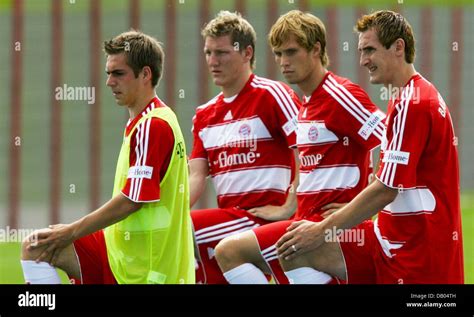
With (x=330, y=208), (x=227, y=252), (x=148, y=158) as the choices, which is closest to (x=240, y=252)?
(x=227, y=252)

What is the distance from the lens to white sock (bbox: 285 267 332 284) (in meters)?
4.81

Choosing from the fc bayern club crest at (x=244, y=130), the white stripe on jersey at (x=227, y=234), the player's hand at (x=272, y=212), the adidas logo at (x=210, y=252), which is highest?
the fc bayern club crest at (x=244, y=130)

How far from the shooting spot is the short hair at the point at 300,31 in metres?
5.22

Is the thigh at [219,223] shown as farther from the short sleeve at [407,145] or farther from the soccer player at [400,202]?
the short sleeve at [407,145]

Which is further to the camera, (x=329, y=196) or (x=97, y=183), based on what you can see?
(x=97, y=183)

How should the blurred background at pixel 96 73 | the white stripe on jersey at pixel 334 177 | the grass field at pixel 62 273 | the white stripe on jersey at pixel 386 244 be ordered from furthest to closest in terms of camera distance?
the blurred background at pixel 96 73
the grass field at pixel 62 273
the white stripe on jersey at pixel 334 177
the white stripe on jersey at pixel 386 244

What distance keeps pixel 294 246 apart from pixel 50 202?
7.84 meters

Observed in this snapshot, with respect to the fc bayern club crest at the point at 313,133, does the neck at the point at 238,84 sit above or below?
above

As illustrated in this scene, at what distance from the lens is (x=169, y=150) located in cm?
480

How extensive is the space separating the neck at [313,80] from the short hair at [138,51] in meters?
0.74

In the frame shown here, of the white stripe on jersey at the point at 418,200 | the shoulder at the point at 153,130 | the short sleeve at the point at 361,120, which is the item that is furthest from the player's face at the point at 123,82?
the white stripe on jersey at the point at 418,200

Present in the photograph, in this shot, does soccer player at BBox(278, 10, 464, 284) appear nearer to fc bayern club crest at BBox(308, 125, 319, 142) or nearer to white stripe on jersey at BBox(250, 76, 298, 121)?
fc bayern club crest at BBox(308, 125, 319, 142)
